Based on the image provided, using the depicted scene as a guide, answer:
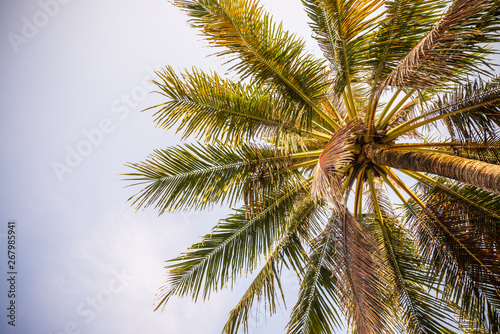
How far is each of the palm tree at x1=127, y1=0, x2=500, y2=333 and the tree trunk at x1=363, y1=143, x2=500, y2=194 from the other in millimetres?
24

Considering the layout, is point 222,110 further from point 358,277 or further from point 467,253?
point 467,253

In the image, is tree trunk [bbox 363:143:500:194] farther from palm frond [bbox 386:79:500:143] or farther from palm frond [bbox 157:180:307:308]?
palm frond [bbox 157:180:307:308]

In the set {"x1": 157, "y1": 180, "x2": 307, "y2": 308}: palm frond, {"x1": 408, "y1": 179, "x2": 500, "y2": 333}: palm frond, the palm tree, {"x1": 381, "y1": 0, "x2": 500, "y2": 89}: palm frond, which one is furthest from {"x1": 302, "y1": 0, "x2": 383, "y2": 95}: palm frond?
{"x1": 408, "y1": 179, "x2": 500, "y2": 333}: palm frond

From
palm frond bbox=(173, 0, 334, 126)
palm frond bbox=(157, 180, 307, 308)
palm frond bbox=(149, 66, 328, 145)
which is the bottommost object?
palm frond bbox=(157, 180, 307, 308)

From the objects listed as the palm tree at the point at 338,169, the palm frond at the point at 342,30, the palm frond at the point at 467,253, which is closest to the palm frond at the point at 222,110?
the palm tree at the point at 338,169

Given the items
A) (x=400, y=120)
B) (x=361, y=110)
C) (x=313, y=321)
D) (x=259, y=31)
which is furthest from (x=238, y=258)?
(x=400, y=120)

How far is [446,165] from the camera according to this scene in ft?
11.7

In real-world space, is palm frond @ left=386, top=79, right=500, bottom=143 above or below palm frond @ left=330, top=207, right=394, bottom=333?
above

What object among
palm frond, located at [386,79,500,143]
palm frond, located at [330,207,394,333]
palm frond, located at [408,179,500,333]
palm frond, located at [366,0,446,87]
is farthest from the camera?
palm frond, located at [408,179,500,333]

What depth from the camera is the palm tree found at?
3920mm

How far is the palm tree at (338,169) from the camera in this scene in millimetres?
3920

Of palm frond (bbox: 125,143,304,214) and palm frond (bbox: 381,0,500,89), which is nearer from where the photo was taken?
palm frond (bbox: 381,0,500,89)

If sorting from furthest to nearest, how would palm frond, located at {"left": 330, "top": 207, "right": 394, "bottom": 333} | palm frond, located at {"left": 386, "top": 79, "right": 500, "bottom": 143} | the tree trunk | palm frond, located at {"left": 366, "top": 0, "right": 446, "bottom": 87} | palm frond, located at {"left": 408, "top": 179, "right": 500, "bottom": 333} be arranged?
1. palm frond, located at {"left": 408, "top": 179, "right": 500, "bottom": 333}
2. palm frond, located at {"left": 366, "top": 0, "right": 446, "bottom": 87}
3. palm frond, located at {"left": 386, "top": 79, "right": 500, "bottom": 143}
4. palm frond, located at {"left": 330, "top": 207, "right": 394, "bottom": 333}
5. the tree trunk

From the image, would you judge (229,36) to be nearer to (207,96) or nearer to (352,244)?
(207,96)
